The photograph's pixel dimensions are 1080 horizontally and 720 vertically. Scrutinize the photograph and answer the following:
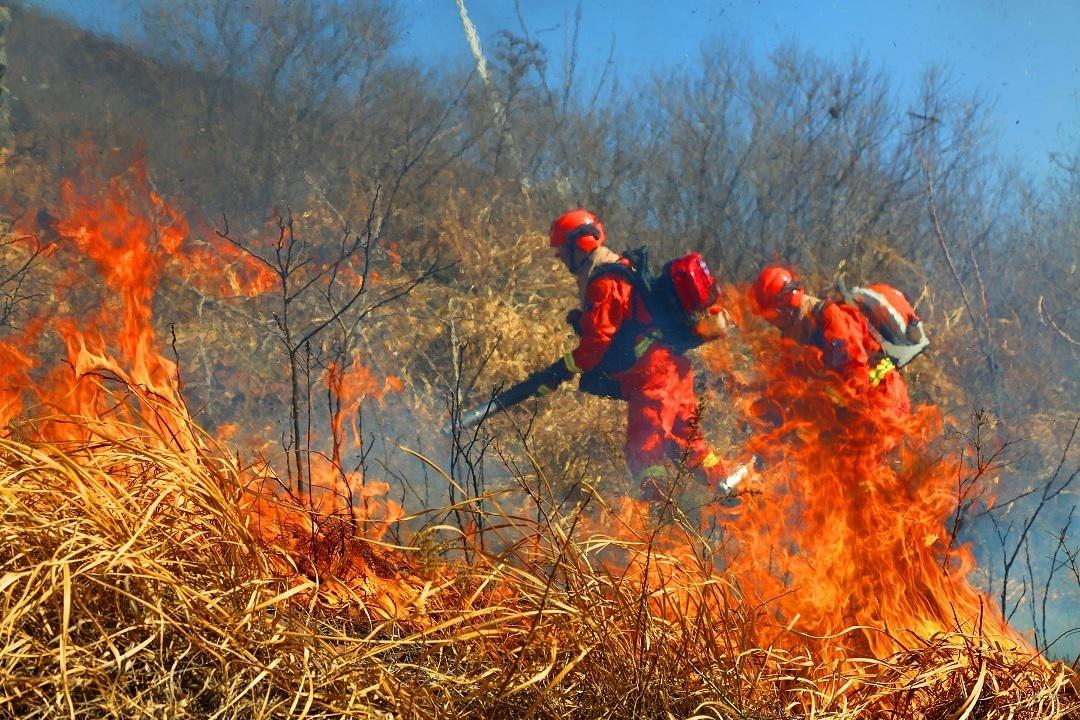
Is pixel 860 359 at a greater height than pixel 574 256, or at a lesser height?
lesser

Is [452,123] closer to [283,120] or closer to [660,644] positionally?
[283,120]

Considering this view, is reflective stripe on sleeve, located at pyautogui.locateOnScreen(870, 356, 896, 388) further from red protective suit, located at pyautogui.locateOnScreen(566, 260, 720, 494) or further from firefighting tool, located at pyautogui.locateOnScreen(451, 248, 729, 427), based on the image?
red protective suit, located at pyautogui.locateOnScreen(566, 260, 720, 494)

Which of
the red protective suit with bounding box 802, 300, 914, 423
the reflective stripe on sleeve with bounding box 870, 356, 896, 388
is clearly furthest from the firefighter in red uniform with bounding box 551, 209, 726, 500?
the reflective stripe on sleeve with bounding box 870, 356, 896, 388

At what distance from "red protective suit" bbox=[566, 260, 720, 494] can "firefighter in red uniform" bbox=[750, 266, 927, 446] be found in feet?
2.12

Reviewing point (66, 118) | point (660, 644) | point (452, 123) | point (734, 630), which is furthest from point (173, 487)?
point (66, 118)

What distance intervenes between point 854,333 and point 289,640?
143 inches

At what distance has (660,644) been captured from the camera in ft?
6.32

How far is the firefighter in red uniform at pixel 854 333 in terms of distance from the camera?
178 inches

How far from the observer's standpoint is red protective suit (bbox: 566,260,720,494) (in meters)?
4.50

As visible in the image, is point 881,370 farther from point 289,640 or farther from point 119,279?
point 119,279

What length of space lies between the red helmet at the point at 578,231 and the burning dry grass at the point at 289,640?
2.59 metres

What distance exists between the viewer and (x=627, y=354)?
15.0ft

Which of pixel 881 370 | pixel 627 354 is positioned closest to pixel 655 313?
pixel 627 354

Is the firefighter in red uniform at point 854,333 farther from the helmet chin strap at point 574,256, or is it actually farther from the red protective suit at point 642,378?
the helmet chin strap at point 574,256
